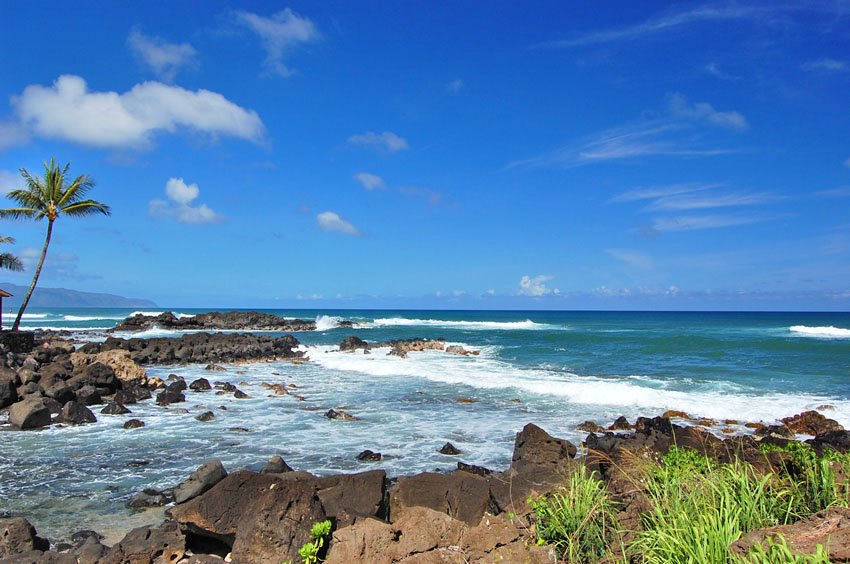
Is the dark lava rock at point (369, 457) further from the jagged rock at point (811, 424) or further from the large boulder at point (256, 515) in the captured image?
the jagged rock at point (811, 424)

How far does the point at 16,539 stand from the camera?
6.53m

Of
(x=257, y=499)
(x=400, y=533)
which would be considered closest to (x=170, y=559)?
(x=257, y=499)

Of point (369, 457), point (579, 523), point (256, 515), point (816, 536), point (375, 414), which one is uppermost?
point (816, 536)

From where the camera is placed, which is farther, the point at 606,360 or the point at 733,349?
the point at 733,349

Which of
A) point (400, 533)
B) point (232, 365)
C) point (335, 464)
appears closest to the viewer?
point (400, 533)

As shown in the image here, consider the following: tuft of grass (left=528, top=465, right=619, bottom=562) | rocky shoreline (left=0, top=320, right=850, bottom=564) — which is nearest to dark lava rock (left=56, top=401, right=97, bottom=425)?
rocky shoreline (left=0, top=320, right=850, bottom=564)

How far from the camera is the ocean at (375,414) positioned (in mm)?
9859

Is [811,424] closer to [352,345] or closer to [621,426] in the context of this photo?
[621,426]

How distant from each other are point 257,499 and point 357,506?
3.83ft

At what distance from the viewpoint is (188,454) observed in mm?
11516

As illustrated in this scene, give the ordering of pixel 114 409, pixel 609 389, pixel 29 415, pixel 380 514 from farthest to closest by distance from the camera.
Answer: pixel 609 389 → pixel 114 409 → pixel 29 415 → pixel 380 514

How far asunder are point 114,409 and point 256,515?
11.2 meters

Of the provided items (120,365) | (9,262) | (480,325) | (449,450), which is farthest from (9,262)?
(480,325)

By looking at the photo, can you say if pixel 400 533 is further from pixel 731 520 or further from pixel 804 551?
pixel 804 551
